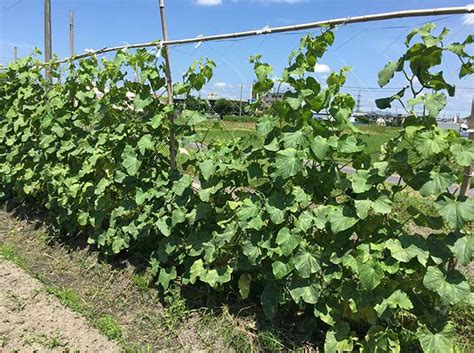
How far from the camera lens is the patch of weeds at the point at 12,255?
4.28 meters

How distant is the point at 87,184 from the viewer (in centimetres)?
417

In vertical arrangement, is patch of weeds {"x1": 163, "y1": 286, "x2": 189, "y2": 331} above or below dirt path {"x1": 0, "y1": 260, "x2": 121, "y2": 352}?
above

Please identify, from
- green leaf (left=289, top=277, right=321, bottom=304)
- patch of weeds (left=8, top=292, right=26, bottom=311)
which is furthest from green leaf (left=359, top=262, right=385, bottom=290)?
patch of weeds (left=8, top=292, right=26, bottom=311)

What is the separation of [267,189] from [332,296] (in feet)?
2.36

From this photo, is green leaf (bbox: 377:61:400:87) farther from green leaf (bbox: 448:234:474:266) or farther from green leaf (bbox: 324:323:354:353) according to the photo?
green leaf (bbox: 324:323:354:353)

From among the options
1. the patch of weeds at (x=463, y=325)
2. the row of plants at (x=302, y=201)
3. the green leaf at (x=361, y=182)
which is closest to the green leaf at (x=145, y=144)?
the row of plants at (x=302, y=201)

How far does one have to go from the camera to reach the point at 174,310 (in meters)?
3.39

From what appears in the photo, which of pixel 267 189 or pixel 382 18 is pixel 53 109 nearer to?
pixel 267 189

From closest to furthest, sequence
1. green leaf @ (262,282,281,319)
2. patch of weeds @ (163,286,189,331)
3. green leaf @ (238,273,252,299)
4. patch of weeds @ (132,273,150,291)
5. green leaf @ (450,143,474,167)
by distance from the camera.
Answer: green leaf @ (450,143,474,167)
green leaf @ (262,282,281,319)
green leaf @ (238,273,252,299)
patch of weeds @ (163,286,189,331)
patch of weeds @ (132,273,150,291)

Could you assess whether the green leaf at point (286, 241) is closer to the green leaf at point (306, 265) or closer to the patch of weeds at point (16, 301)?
the green leaf at point (306, 265)

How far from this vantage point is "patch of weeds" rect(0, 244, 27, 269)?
4275 millimetres

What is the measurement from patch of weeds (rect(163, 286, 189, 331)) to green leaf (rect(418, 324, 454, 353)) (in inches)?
60.7

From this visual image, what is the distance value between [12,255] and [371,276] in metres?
3.35

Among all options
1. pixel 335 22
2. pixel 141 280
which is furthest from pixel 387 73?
pixel 141 280
